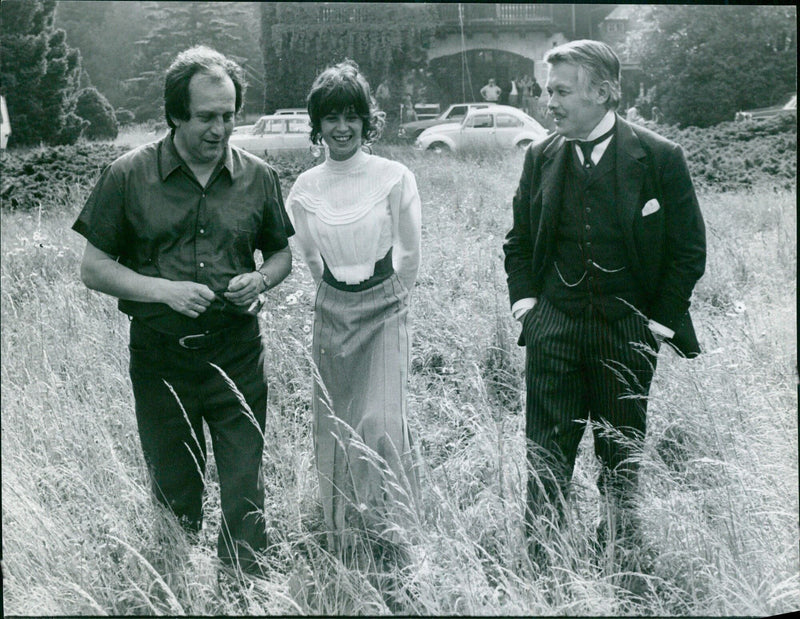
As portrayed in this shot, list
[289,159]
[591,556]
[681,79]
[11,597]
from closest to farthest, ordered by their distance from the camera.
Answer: [11,597], [591,556], [289,159], [681,79]

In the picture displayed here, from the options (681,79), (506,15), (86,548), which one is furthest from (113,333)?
(681,79)

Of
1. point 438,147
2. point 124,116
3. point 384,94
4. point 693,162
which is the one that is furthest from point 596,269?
point 693,162

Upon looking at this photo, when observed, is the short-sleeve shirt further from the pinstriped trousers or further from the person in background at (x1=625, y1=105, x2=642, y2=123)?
the person in background at (x1=625, y1=105, x2=642, y2=123)

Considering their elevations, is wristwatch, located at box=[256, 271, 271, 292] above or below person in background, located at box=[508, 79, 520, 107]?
below

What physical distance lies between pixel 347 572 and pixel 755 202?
6143mm

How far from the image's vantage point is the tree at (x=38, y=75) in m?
3.59

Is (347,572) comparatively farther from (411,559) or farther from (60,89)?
(60,89)

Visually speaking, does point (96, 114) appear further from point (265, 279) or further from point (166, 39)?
point (265, 279)

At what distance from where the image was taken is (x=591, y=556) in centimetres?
272

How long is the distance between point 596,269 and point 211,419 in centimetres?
138

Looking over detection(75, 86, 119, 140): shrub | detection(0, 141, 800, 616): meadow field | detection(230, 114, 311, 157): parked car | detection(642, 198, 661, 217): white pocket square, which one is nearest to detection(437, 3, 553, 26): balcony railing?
detection(230, 114, 311, 157): parked car

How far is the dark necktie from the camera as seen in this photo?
2.56 m

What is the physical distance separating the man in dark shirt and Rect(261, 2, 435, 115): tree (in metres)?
1.93

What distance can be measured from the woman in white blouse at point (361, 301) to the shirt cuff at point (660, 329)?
84 cm
